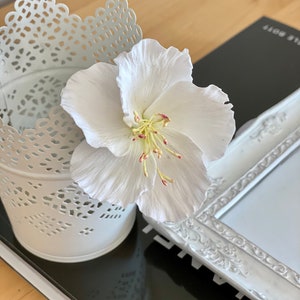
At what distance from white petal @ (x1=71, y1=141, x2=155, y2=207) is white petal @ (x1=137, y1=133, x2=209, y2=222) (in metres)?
0.01

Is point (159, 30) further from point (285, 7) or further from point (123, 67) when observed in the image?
point (123, 67)

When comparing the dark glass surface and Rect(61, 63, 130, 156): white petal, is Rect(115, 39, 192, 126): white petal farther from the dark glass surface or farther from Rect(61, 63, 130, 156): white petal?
the dark glass surface

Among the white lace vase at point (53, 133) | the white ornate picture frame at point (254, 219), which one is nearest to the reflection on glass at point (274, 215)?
the white ornate picture frame at point (254, 219)

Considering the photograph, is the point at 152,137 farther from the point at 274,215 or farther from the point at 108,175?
the point at 274,215

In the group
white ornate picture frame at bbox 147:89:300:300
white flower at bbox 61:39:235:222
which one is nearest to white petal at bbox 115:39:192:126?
white flower at bbox 61:39:235:222

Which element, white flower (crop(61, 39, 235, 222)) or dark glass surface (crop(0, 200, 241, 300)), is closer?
white flower (crop(61, 39, 235, 222))

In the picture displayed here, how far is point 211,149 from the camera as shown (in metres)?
0.44

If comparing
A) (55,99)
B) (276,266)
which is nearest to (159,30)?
(55,99)

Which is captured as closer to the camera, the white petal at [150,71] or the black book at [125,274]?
the white petal at [150,71]

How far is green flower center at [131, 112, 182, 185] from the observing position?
0.42 m

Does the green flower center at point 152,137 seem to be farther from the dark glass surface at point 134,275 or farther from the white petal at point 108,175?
the dark glass surface at point 134,275

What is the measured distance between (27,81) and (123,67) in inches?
7.0

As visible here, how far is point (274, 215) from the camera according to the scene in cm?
58

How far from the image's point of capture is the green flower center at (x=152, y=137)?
0.42 meters
